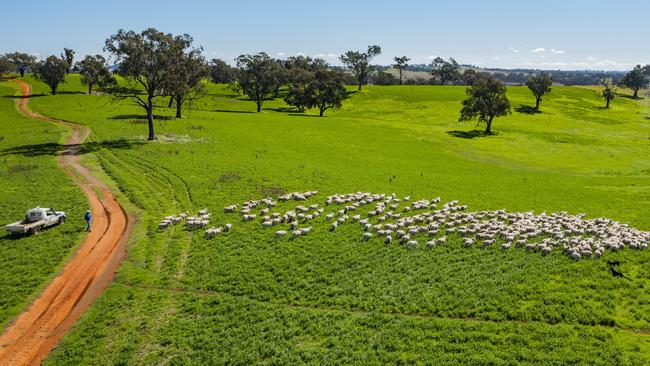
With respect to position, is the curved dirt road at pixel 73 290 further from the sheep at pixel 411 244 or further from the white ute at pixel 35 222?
the sheep at pixel 411 244

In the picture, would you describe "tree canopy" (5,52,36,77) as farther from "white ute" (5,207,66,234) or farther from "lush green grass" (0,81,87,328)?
"white ute" (5,207,66,234)

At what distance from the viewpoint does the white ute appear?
36.6 metres

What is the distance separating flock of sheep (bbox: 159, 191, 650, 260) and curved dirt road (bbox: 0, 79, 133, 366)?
5006 mm

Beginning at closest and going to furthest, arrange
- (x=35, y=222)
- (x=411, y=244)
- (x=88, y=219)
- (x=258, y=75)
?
1. (x=411, y=244)
2. (x=35, y=222)
3. (x=88, y=219)
4. (x=258, y=75)

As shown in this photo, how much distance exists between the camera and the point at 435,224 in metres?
38.1

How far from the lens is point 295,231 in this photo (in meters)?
37.0

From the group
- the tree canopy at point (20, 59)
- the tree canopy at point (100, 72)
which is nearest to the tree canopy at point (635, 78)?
the tree canopy at point (100, 72)

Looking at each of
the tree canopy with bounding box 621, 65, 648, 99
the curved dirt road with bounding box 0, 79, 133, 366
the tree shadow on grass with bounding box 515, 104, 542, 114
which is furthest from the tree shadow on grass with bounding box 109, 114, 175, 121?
the tree canopy with bounding box 621, 65, 648, 99

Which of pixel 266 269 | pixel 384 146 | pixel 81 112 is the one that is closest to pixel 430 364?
pixel 266 269

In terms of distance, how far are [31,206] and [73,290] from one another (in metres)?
18.8

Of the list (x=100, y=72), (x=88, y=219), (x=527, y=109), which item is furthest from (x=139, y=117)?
(x=527, y=109)

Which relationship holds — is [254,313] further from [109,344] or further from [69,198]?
[69,198]

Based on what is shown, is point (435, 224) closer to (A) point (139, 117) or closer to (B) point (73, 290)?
(B) point (73, 290)

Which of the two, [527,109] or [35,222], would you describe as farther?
[527,109]
